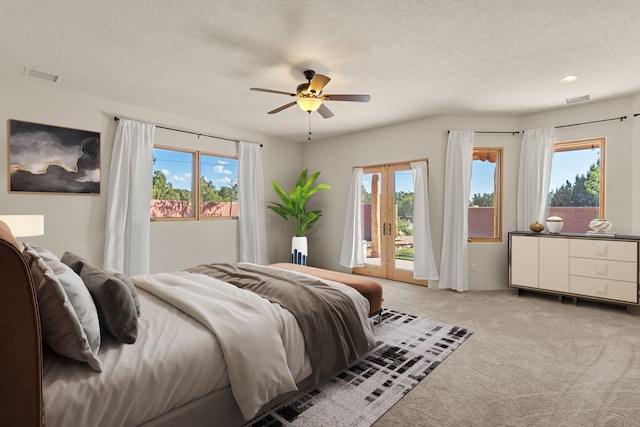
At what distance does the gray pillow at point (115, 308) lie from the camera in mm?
1450

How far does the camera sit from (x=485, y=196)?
187 inches

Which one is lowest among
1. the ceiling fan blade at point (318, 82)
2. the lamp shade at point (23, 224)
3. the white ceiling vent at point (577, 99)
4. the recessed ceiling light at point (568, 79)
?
the lamp shade at point (23, 224)

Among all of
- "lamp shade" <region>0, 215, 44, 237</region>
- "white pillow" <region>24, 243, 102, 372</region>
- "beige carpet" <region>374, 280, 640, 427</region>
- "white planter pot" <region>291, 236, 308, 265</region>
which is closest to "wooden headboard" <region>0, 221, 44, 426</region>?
"white pillow" <region>24, 243, 102, 372</region>

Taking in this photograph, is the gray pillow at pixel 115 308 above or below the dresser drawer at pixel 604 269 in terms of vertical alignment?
above

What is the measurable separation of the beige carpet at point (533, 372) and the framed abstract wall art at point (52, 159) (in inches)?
163

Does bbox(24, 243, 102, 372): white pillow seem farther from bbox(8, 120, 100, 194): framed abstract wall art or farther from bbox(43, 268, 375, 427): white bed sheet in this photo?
bbox(8, 120, 100, 194): framed abstract wall art

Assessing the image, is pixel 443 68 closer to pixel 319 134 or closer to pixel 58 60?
pixel 319 134

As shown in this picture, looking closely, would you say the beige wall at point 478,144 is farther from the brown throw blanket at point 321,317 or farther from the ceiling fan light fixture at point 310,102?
the brown throw blanket at point 321,317

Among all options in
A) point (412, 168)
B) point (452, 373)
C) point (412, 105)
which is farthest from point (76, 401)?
point (412, 168)

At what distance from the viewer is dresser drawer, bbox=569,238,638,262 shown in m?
3.50

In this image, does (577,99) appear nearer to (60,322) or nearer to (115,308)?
(115,308)

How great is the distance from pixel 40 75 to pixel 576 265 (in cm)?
637

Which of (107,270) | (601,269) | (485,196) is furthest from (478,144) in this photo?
(107,270)

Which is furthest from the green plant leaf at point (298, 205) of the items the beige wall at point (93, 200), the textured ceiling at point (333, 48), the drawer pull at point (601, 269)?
the drawer pull at point (601, 269)
